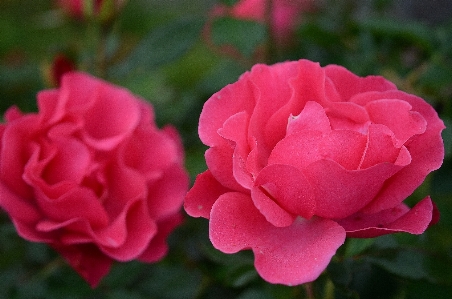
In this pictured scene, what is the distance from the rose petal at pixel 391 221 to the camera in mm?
345

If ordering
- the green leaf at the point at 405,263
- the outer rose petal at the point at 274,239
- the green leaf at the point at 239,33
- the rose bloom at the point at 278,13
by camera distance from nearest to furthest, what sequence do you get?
1. the outer rose petal at the point at 274,239
2. the green leaf at the point at 405,263
3. the green leaf at the point at 239,33
4. the rose bloom at the point at 278,13

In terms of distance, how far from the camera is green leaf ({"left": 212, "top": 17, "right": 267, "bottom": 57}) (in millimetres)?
665

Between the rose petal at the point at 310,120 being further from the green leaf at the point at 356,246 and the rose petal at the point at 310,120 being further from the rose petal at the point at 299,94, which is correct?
the green leaf at the point at 356,246

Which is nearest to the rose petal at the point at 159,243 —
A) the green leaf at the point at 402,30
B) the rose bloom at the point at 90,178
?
the rose bloom at the point at 90,178

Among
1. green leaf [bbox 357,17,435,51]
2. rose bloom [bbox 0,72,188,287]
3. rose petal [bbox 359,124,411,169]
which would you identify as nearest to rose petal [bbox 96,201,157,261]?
rose bloom [bbox 0,72,188,287]

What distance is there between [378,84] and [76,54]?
507 millimetres

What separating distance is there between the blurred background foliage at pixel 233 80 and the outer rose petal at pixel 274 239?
86mm

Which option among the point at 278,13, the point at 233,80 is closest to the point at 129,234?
the point at 233,80

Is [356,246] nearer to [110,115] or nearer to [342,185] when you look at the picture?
[342,185]

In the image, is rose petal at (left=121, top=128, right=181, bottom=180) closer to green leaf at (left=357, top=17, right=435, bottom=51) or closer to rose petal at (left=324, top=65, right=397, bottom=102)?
rose petal at (left=324, top=65, right=397, bottom=102)

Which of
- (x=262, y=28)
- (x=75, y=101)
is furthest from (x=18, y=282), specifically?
(x=262, y=28)

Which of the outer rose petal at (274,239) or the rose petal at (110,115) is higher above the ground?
the outer rose petal at (274,239)

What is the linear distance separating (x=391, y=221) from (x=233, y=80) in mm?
458

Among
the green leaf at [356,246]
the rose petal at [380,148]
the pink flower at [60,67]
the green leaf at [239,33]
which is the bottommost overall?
the green leaf at [356,246]
